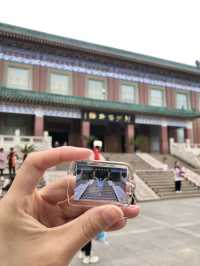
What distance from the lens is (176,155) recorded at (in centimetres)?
1808

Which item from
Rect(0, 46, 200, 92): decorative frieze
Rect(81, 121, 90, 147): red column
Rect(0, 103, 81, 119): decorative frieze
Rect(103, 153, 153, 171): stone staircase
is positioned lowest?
Rect(103, 153, 153, 171): stone staircase

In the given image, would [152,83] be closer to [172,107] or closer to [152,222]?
[172,107]

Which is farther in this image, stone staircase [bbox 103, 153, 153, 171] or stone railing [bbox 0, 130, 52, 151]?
stone staircase [bbox 103, 153, 153, 171]

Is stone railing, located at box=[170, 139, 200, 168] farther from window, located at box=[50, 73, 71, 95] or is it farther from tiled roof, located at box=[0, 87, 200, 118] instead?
window, located at box=[50, 73, 71, 95]

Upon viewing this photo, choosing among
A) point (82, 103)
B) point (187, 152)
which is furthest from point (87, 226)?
point (187, 152)

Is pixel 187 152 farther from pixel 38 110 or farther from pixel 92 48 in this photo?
pixel 38 110

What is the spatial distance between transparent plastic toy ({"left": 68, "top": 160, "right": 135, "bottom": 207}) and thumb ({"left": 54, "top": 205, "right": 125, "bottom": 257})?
0.10 meters

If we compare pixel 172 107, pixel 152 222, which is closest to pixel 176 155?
pixel 172 107

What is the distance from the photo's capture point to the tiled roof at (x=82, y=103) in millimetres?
14477

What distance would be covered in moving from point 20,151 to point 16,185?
12.1 meters

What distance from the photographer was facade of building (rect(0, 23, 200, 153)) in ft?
50.8

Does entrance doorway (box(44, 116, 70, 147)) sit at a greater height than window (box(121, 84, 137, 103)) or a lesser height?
lesser

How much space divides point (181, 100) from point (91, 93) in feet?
29.0

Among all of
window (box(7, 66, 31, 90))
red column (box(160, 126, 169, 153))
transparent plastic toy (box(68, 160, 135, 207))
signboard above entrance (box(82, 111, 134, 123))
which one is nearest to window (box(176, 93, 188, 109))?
red column (box(160, 126, 169, 153))
